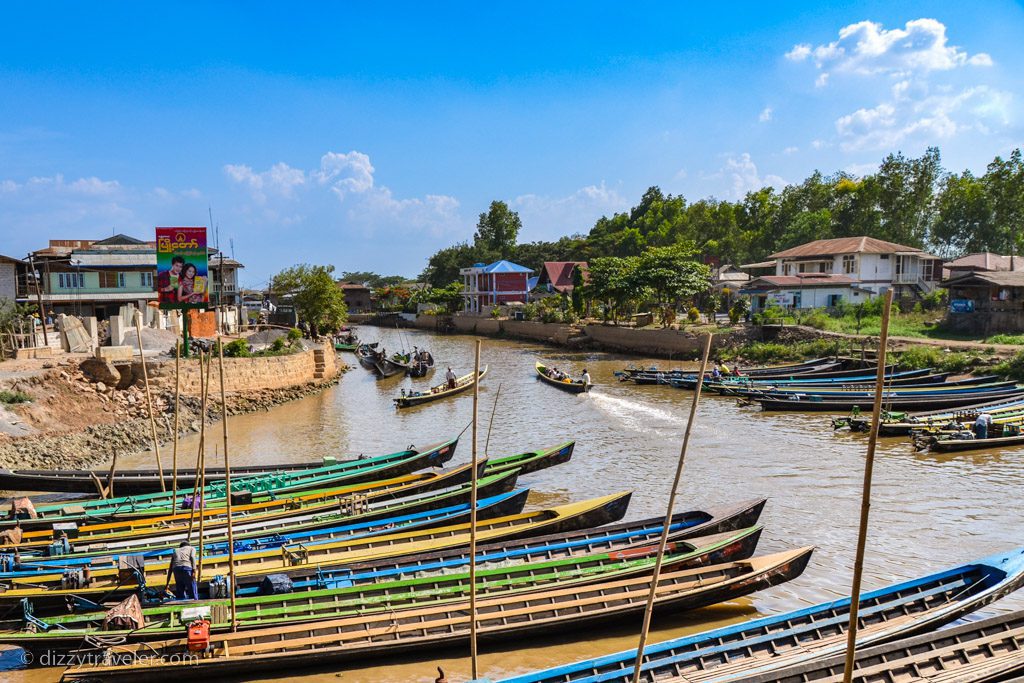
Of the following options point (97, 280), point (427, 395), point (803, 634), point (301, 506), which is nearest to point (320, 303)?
point (97, 280)

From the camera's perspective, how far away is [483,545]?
11.5 meters

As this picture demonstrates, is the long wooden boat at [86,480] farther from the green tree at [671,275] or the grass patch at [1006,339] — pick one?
the green tree at [671,275]

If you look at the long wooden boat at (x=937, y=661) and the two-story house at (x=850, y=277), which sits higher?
the two-story house at (x=850, y=277)

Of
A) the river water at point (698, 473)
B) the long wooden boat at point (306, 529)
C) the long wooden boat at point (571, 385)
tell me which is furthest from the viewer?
the long wooden boat at point (571, 385)

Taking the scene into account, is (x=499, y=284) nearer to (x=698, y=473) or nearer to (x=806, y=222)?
(x=806, y=222)

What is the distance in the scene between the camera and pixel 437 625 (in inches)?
368

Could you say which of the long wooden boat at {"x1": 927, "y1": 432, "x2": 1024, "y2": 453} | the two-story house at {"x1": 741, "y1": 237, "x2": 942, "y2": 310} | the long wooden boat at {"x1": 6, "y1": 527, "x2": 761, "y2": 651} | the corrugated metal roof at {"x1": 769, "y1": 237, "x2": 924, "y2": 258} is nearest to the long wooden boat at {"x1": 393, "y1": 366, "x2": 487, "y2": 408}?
the long wooden boat at {"x1": 927, "y1": 432, "x2": 1024, "y2": 453}

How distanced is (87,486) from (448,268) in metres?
68.7

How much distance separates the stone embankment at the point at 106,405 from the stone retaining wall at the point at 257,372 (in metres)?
0.04

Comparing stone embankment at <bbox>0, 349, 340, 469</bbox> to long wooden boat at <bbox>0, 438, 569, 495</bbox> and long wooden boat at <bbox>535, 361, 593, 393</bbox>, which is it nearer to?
long wooden boat at <bbox>0, 438, 569, 495</bbox>

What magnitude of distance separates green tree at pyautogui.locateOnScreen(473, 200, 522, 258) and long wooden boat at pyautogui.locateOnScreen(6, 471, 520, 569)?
72509 millimetres

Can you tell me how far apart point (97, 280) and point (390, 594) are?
1543 inches

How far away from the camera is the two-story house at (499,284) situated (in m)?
68.7

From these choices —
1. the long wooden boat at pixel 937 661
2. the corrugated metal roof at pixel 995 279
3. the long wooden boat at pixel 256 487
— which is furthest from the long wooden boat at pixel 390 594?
the corrugated metal roof at pixel 995 279
